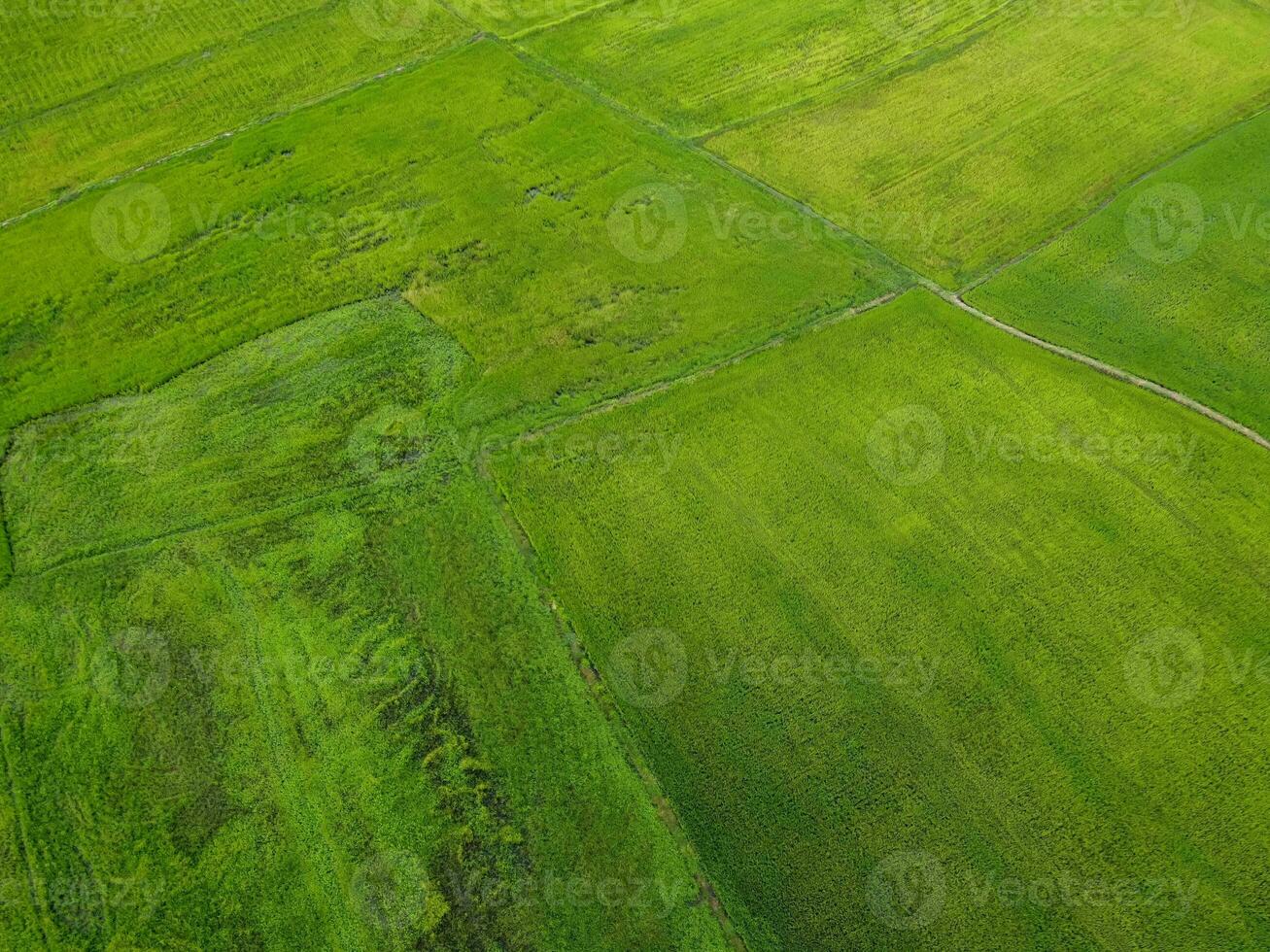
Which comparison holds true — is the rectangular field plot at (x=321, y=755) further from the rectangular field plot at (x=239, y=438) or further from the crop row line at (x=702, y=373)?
the crop row line at (x=702, y=373)

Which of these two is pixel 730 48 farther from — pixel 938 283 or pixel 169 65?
pixel 169 65

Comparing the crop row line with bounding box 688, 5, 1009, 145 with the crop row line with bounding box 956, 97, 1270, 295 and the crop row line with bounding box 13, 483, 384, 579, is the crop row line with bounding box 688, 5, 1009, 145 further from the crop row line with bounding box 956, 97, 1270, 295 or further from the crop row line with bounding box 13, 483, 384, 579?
the crop row line with bounding box 13, 483, 384, 579

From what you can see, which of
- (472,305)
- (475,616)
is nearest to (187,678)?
(475,616)

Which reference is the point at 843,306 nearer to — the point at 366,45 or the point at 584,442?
the point at 584,442

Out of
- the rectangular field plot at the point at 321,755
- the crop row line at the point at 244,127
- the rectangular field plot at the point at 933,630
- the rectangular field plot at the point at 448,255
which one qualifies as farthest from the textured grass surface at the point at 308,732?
the crop row line at the point at 244,127

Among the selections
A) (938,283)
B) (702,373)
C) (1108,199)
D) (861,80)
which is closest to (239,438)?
(702,373)
